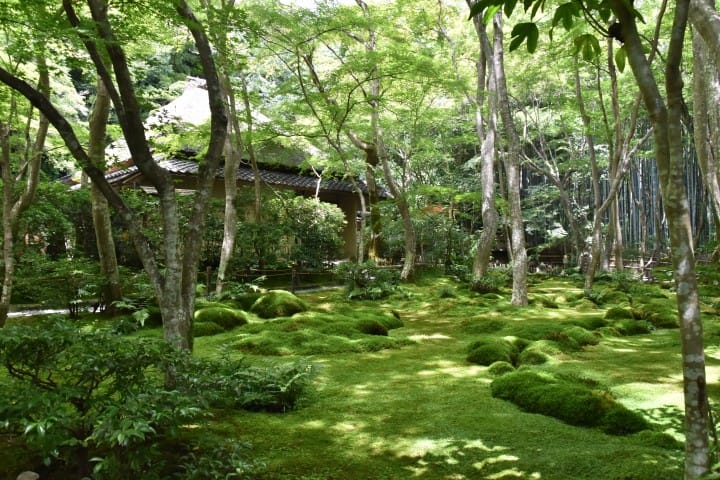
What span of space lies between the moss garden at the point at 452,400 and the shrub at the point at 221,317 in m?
0.02

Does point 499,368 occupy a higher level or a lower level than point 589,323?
lower

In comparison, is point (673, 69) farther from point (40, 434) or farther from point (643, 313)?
point (643, 313)

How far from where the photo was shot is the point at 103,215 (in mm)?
9195

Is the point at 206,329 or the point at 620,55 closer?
the point at 620,55

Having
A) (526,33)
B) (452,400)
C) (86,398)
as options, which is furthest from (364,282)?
(526,33)

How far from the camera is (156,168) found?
4.57m

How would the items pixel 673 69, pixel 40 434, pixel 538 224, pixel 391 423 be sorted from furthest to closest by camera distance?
pixel 538 224 < pixel 391 423 < pixel 673 69 < pixel 40 434

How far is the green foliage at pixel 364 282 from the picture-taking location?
43.3 feet

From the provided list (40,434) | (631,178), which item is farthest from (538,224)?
(40,434)

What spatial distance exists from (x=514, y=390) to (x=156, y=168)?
13.1 feet

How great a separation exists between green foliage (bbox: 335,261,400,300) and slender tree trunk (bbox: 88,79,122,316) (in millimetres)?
5551

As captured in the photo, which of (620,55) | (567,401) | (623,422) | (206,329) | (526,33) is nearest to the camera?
(526,33)

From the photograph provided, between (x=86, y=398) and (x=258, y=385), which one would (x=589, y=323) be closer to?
(x=258, y=385)

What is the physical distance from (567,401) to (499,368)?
1.59 meters
